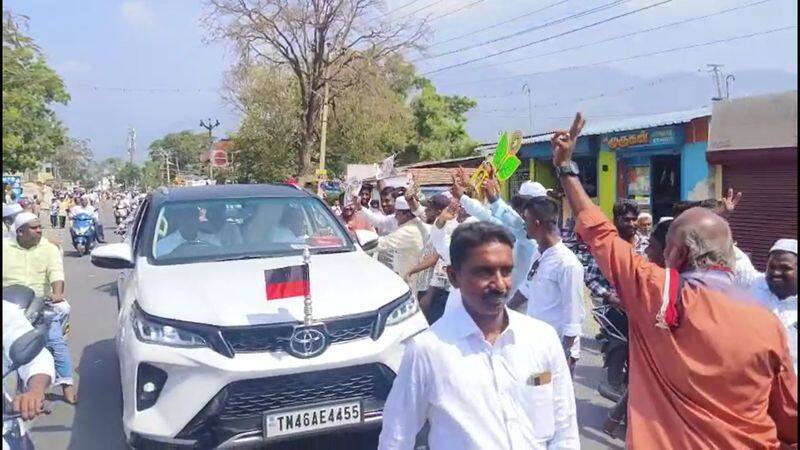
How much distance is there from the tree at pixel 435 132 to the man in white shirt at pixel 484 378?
1416 inches

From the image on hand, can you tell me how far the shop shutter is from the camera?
39.7ft

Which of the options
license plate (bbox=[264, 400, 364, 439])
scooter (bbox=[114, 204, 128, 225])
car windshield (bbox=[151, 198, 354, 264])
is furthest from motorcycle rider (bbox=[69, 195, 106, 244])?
license plate (bbox=[264, 400, 364, 439])

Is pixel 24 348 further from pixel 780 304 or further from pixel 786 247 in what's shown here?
pixel 786 247

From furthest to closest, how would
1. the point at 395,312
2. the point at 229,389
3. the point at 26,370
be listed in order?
1. the point at 395,312
2. the point at 229,389
3. the point at 26,370

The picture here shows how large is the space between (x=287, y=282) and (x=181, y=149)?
10178 cm

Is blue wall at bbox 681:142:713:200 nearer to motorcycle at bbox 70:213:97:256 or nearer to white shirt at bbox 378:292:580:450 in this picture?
white shirt at bbox 378:292:580:450

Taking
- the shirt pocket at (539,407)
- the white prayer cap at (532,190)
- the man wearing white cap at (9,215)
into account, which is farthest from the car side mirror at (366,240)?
the shirt pocket at (539,407)

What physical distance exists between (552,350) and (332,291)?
2.16m

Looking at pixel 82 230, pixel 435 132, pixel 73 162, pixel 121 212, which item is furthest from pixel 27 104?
pixel 73 162

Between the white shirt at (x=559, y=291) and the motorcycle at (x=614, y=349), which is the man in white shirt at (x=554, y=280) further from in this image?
the motorcycle at (x=614, y=349)

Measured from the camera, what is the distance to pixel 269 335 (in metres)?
4.05

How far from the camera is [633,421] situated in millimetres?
2367

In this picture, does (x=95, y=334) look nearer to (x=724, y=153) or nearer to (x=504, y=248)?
(x=504, y=248)

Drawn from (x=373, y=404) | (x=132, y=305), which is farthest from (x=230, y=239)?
(x=373, y=404)
